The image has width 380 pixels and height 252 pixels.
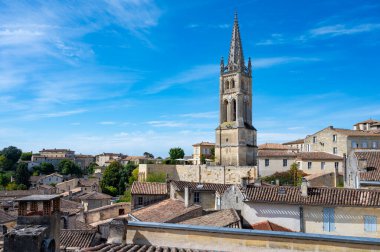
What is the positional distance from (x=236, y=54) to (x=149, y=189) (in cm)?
4149

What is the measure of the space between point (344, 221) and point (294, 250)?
604 inches

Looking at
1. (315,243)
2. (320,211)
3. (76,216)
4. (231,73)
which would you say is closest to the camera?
(315,243)

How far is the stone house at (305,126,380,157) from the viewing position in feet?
188

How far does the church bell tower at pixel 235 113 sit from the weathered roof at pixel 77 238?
42256mm

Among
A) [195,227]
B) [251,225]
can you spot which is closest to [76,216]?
[251,225]

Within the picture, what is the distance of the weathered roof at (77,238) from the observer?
21984 millimetres

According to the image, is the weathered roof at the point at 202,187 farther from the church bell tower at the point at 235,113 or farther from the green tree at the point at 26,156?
the green tree at the point at 26,156

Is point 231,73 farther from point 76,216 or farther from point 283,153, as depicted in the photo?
point 76,216

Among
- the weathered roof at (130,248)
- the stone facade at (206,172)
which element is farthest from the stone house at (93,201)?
the weathered roof at (130,248)

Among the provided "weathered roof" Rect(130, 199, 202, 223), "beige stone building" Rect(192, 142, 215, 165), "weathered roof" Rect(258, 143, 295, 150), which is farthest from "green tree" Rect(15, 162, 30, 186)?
"weathered roof" Rect(130, 199, 202, 223)

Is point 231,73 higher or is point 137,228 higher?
point 231,73

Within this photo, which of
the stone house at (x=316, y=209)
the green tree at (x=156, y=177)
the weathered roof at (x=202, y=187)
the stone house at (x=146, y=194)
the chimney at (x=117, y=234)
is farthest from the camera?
the green tree at (x=156, y=177)

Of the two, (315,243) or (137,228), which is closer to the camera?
(315,243)

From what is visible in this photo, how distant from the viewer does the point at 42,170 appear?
121000 mm
